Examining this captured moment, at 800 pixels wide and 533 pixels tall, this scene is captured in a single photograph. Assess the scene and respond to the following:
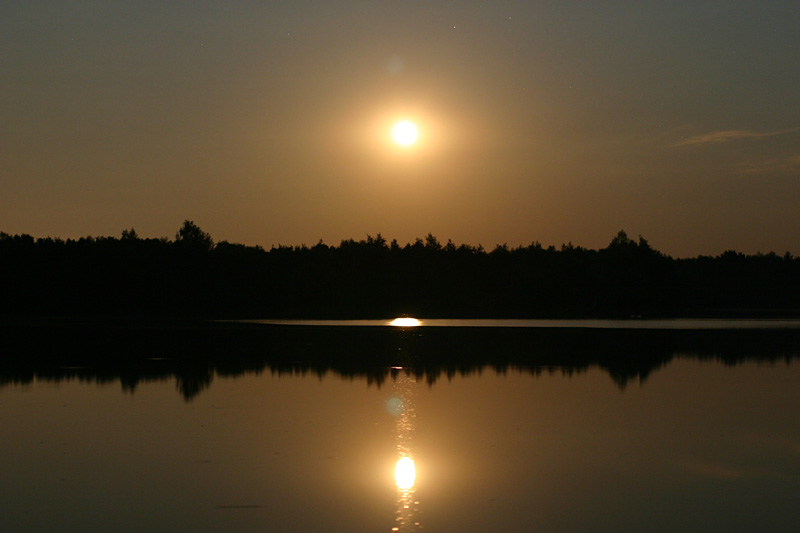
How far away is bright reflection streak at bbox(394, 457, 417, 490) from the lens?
13727mm

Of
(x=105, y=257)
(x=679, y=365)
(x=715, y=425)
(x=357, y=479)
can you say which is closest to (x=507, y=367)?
(x=679, y=365)

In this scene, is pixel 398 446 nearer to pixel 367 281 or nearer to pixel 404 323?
pixel 404 323

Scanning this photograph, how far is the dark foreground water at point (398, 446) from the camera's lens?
1222cm

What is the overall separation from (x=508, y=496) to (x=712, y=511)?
2.81 m

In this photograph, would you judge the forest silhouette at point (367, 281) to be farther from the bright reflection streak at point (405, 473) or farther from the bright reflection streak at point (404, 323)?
the bright reflection streak at point (405, 473)

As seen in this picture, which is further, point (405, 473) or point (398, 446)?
point (398, 446)

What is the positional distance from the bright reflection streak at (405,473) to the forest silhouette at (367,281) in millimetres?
86680

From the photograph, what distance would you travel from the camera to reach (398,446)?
55.4 ft

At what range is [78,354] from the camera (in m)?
38.7

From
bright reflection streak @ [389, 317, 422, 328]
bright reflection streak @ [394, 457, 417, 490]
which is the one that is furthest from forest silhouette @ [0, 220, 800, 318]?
bright reflection streak @ [394, 457, 417, 490]

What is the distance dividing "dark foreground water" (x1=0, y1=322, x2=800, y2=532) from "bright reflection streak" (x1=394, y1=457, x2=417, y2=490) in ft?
0.28

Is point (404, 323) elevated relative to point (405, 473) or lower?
elevated

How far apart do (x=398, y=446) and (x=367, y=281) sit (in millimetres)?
126857

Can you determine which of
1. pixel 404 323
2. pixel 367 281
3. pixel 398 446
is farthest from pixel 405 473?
pixel 367 281
